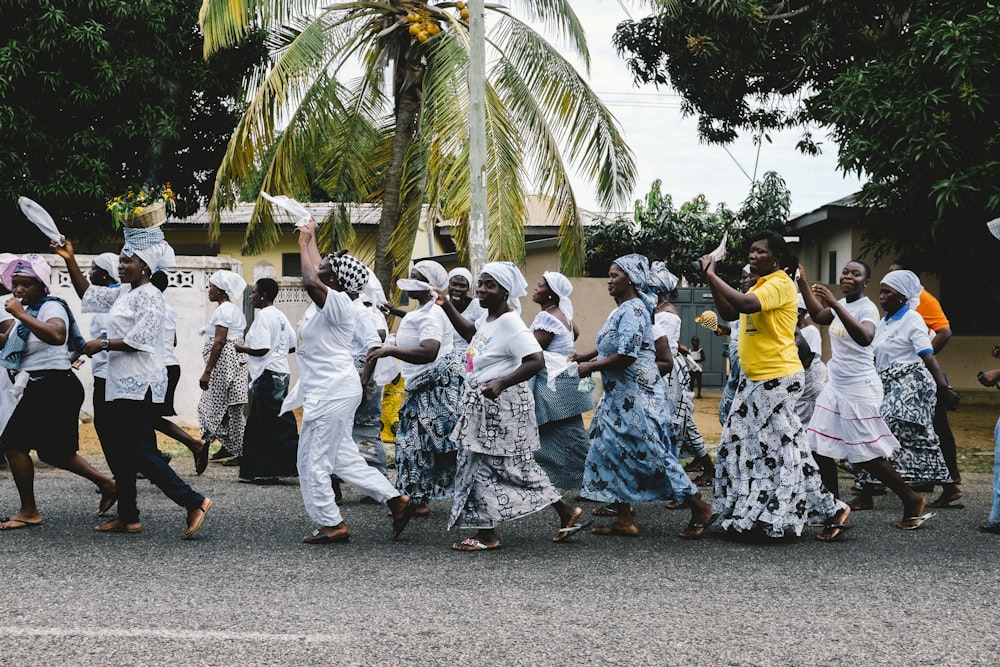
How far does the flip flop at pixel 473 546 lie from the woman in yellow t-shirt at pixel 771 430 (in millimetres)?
1524

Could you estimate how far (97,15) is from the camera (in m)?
15.8

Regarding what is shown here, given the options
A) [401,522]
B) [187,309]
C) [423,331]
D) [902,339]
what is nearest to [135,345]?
[423,331]

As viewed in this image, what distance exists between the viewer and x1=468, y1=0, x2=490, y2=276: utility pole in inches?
450

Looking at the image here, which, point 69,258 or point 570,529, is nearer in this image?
point 570,529

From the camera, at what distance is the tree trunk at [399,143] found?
14.8 meters

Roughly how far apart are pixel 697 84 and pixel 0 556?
14242 millimetres

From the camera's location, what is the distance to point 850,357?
7.64 meters

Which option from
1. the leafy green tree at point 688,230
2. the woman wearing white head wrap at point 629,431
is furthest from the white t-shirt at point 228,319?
the leafy green tree at point 688,230

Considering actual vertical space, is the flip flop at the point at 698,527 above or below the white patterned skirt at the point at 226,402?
below

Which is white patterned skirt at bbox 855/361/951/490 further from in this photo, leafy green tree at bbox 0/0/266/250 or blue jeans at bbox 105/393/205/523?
leafy green tree at bbox 0/0/266/250

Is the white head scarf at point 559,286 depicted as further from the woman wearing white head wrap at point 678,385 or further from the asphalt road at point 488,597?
the asphalt road at point 488,597

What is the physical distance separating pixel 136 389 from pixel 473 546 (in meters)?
2.39

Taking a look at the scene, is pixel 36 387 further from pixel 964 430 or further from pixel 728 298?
pixel 964 430

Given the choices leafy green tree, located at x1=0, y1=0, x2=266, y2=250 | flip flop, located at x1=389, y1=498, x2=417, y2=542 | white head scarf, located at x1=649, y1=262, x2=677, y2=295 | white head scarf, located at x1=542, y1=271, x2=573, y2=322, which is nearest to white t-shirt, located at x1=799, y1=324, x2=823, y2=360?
white head scarf, located at x1=649, y1=262, x2=677, y2=295
